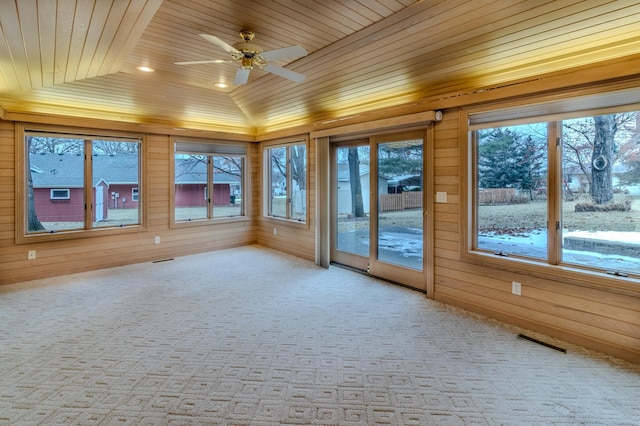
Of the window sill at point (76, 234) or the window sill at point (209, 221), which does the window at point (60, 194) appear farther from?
the window sill at point (209, 221)

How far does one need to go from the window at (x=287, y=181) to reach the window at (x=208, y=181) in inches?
23.1

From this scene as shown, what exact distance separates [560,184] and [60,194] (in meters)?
6.26

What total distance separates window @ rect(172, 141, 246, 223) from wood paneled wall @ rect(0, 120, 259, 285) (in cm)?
21

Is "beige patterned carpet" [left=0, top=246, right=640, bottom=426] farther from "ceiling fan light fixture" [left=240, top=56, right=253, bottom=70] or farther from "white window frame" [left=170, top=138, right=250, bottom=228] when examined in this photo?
"ceiling fan light fixture" [left=240, top=56, right=253, bottom=70]

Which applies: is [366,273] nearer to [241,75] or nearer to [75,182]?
[241,75]

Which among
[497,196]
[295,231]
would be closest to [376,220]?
[497,196]

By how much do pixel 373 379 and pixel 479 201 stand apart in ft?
7.44

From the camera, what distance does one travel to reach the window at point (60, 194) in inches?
187

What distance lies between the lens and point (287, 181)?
6.27 meters

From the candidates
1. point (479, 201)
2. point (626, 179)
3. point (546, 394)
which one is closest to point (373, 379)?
point (546, 394)

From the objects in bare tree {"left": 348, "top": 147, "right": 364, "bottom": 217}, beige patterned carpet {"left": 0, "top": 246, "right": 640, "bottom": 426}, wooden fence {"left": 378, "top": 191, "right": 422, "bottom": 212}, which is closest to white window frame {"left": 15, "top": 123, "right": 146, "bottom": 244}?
beige patterned carpet {"left": 0, "top": 246, "right": 640, "bottom": 426}

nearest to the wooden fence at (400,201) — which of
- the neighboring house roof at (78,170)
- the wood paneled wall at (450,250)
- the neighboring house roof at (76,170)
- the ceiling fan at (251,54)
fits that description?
the wood paneled wall at (450,250)

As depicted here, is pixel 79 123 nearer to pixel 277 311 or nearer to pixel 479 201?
pixel 277 311

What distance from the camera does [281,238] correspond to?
634 centimetres
